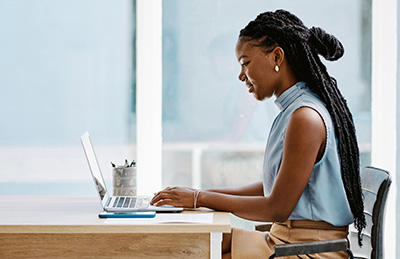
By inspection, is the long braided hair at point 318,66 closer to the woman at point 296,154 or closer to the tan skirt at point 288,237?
the woman at point 296,154

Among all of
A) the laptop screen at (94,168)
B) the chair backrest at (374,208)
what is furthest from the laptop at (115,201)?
the chair backrest at (374,208)

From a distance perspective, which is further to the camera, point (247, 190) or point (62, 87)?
point (62, 87)

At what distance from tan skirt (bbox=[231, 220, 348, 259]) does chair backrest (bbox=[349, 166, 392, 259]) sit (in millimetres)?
96

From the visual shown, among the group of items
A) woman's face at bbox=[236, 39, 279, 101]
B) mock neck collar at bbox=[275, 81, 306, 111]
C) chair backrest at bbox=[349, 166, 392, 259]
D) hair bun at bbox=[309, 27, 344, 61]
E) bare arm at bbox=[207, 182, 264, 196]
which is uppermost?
hair bun at bbox=[309, 27, 344, 61]

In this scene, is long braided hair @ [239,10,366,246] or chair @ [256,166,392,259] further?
long braided hair @ [239,10,366,246]

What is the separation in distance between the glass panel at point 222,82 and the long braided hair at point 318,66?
47.4 inches

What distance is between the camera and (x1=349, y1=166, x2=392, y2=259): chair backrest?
179 cm

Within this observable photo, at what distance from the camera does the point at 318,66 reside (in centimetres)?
193

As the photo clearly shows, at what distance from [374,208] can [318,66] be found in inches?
19.9

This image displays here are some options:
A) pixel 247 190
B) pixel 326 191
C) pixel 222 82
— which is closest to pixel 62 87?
pixel 222 82

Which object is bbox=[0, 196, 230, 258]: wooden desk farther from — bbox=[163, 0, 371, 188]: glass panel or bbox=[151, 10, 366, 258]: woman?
bbox=[163, 0, 371, 188]: glass panel

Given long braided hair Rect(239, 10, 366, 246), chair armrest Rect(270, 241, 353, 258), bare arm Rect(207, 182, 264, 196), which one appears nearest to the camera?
chair armrest Rect(270, 241, 353, 258)

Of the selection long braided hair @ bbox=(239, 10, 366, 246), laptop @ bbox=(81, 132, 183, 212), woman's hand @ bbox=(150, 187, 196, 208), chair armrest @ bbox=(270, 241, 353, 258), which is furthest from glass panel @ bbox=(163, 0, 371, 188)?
chair armrest @ bbox=(270, 241, 353, 258)

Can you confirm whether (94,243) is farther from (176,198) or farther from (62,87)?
(62,87)
